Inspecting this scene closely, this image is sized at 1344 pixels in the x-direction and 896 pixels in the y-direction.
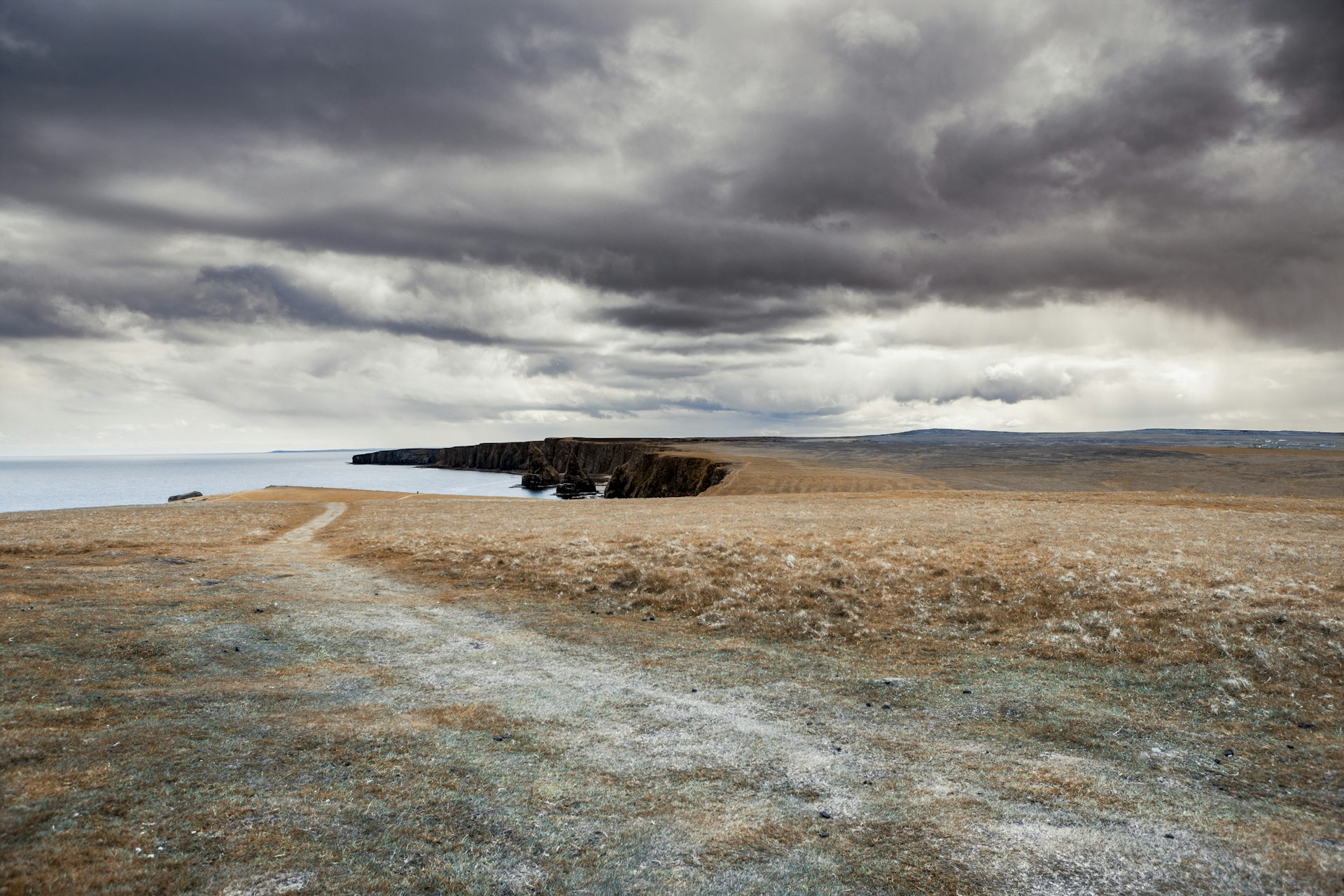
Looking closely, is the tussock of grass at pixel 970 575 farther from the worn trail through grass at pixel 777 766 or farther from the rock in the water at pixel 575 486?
the rock in the water at pixel 575 486

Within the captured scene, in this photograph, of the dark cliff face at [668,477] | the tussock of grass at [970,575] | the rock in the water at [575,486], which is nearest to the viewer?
the tussock of grass at [970,575]

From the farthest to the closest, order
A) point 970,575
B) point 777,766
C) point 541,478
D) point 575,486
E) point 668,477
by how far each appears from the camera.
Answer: point 541,478 → point 575,486 → point 668,477 → point 970,575 → point 777,766

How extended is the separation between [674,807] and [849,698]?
5.19 meters

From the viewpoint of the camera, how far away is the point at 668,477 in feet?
320

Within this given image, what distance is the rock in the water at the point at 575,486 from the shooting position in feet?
397

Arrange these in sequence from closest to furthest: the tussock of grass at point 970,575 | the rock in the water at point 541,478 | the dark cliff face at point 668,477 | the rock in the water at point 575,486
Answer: the tussock of grass at point 970,575 < the dark cliff face at point 668,477 < the rock in the water at point 575,486 < the rock in the water at point 541,478

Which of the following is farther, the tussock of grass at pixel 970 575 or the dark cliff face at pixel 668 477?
the dark cliff face at pixel 668 477

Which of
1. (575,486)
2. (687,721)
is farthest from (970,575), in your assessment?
(575,486)

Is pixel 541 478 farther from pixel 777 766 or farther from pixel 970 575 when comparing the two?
pixel 777 766

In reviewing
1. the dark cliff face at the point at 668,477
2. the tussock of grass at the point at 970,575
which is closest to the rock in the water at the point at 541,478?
the dark cliff face at the point at 668,477

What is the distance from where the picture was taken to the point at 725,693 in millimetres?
11844

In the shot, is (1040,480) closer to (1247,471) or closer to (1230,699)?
(1247,471)

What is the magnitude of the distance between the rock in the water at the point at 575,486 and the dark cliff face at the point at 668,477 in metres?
7.48

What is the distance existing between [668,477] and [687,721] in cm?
8738
